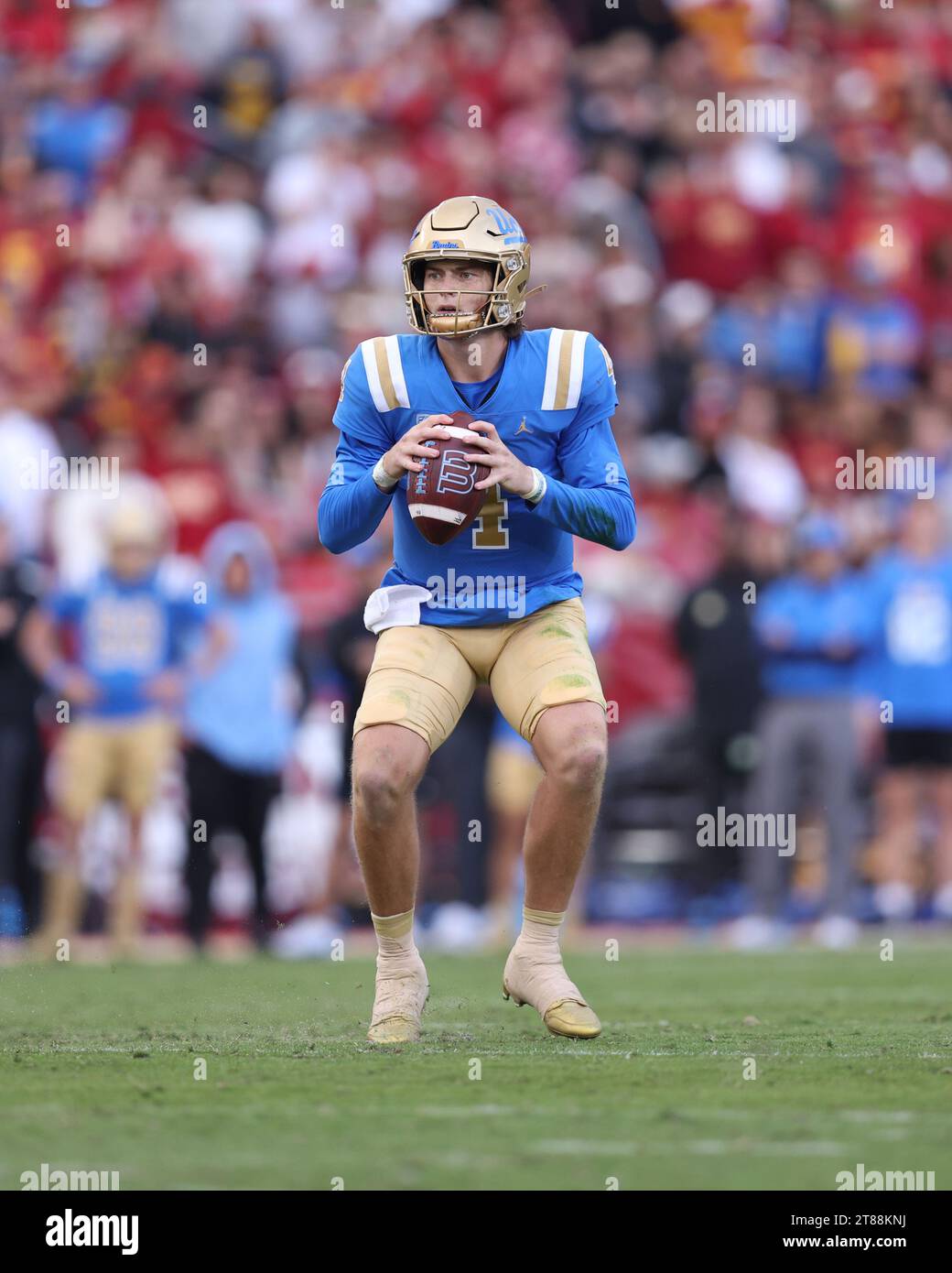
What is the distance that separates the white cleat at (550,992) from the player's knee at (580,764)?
1.68 ft

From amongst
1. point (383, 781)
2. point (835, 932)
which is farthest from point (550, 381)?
point (835, 932)

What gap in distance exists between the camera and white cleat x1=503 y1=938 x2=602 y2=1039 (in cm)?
652

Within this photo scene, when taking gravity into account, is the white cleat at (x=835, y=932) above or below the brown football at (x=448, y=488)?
below

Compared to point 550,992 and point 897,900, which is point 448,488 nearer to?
point 550,992

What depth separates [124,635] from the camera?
11.8 meters

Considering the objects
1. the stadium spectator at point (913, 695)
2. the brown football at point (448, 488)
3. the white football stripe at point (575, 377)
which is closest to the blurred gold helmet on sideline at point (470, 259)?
the white football stripe at point (575, 377)

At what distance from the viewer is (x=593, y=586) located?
13.0m

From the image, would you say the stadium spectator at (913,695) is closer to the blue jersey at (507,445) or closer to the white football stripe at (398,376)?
the blue jersey at (507,445)

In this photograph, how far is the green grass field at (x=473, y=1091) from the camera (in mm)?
4555

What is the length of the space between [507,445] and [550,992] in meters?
1.58

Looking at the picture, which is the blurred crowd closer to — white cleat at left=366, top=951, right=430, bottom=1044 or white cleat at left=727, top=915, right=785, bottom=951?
white cleat at left=727, top=915, right=785, bottom=951

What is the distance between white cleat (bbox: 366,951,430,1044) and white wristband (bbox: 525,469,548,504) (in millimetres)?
1342
